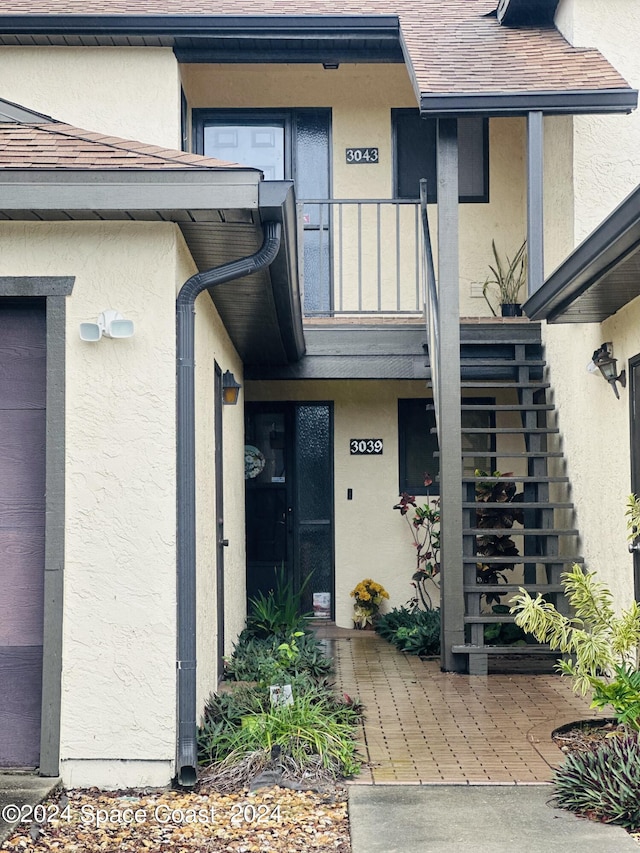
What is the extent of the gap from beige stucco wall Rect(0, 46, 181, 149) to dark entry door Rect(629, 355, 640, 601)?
4.45 meters

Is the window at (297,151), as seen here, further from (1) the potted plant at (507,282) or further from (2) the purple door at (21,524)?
(2) the purple door at (21,524)

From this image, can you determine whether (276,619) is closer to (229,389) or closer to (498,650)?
(498,650)

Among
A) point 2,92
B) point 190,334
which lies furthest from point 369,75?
point 190,334

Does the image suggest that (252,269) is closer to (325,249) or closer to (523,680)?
(523,680)

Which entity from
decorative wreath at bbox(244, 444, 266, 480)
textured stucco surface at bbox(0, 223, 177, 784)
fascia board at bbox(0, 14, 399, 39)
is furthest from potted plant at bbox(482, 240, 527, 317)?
textured stucco surface at bbox(0, 223, 177, 784)

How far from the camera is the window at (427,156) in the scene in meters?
10.0

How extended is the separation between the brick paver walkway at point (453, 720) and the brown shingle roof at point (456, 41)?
432 cm

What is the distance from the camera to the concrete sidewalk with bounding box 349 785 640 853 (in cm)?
385

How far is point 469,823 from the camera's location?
162 inches

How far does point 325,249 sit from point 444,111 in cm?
286

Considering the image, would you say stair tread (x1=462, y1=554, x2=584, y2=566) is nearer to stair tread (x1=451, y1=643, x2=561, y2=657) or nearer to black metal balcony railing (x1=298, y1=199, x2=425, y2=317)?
stair tread (x1=451, y1=643, x2=561, y2=657)

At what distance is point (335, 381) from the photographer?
1016cm

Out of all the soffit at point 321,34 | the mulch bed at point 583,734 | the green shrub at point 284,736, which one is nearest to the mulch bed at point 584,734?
the mulch bed at point 583,734

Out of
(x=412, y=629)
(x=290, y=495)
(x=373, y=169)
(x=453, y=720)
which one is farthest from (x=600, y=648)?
(x=373, y=169)
